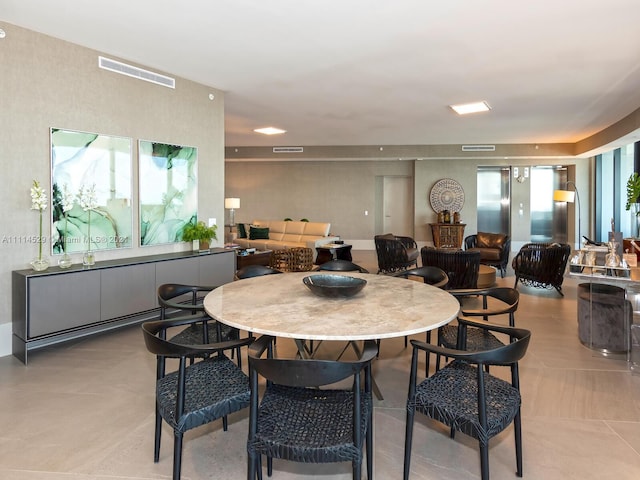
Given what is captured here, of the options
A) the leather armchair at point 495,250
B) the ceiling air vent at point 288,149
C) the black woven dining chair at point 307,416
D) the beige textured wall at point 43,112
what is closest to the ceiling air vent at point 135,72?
the beige textured wall at point 43,112

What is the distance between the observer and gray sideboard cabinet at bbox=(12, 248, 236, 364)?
357 cm

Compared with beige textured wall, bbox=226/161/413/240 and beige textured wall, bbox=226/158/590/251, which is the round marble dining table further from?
beige textured wall, bbox=226/161/413/240

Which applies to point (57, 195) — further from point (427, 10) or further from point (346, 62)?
point (427, 10)

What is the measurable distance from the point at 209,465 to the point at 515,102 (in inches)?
254

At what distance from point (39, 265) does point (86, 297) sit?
47 centimetres

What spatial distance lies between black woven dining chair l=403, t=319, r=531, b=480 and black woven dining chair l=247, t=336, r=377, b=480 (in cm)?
25

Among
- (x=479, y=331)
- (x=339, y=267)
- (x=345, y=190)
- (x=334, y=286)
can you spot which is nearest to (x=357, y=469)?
(x=334, y=286)

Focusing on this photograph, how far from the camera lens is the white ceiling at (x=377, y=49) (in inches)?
134

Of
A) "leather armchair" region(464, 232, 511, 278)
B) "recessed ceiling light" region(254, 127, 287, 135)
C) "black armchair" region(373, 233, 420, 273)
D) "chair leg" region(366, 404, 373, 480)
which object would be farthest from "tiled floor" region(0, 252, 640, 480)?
"recessed ceiling light" region(254, 127, 287, 135)

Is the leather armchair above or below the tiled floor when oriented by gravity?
above

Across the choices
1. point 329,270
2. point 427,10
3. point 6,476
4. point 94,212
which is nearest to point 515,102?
point 427,10

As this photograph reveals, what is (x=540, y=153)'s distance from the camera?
35.2 ft

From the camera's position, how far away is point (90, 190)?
427 centimetres

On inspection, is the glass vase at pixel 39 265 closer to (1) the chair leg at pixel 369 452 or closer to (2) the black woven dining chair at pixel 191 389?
(2) the black woven dining chair at pixel 191 389
